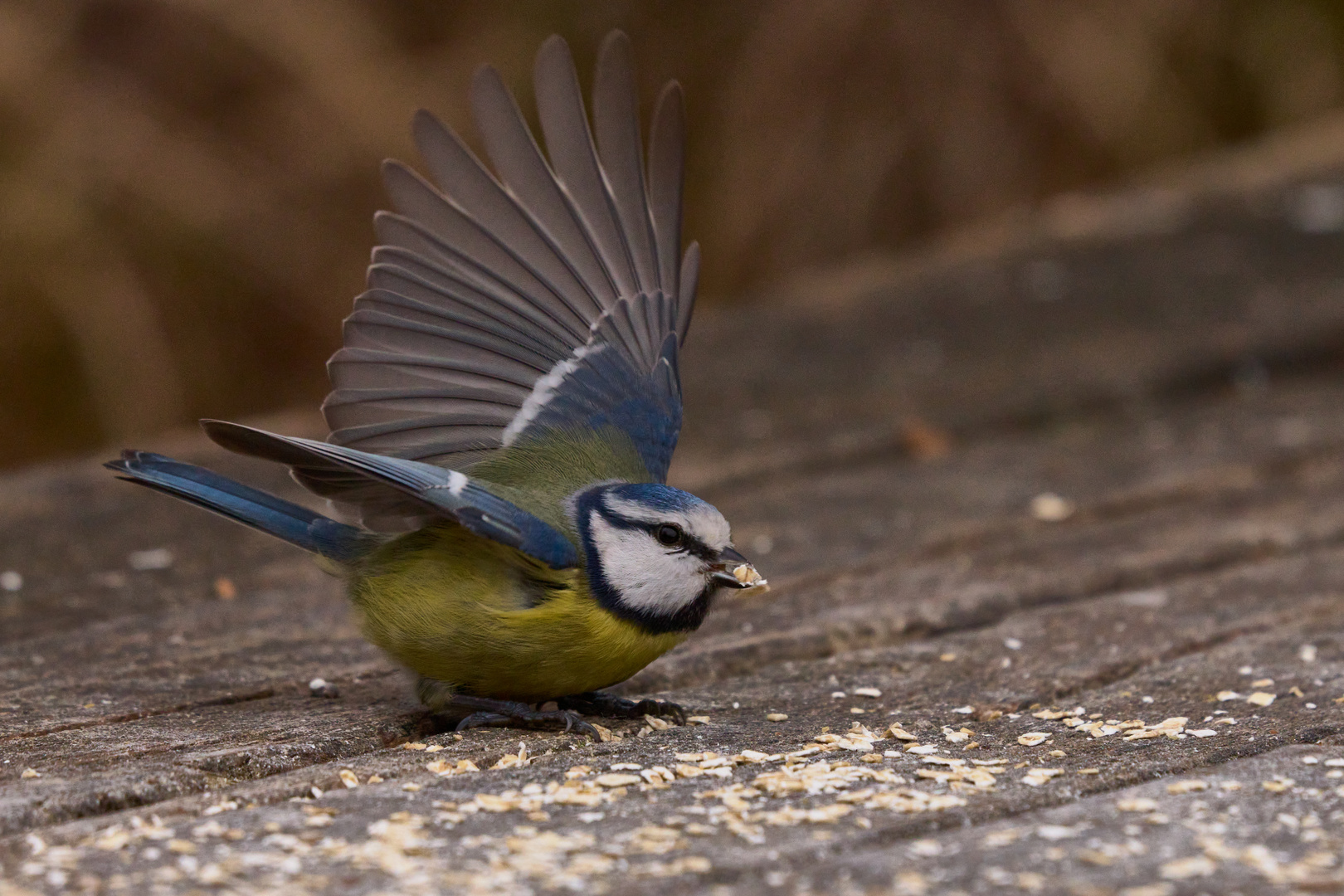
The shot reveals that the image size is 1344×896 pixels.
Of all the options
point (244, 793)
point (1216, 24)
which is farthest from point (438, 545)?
point (1216, 24)

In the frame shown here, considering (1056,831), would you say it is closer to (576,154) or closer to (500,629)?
(500,629)

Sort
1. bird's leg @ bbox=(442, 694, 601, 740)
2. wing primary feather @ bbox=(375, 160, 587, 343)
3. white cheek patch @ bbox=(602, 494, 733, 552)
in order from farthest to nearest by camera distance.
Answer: wing primary feather @ bbox=(375, 160, 587, 343) < white cheek patch @ bbox=(602, 494, 733, 552) < bird's leg @ bbox=(442, 694, 601, 740)

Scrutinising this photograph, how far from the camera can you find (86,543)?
324cm

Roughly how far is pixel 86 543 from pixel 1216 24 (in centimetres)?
578

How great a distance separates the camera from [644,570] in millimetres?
2541

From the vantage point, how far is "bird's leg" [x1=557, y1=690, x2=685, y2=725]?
250 cm

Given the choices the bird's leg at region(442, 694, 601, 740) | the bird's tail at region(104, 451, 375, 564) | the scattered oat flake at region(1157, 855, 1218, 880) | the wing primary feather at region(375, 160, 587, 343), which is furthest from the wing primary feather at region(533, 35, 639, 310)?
the scattered oat flake at region(1157, 855, 1218, 880)

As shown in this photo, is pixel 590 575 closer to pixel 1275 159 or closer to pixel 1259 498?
pixel 1259 498

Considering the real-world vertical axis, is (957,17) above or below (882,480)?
above

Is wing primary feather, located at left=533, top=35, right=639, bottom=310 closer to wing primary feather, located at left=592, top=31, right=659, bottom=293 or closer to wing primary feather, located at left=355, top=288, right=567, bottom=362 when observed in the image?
wing primary feather, located at left=592, top=31, right=659, bottom=293

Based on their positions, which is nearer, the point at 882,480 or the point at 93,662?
the point at 93,662

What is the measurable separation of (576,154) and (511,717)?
105 centimetres

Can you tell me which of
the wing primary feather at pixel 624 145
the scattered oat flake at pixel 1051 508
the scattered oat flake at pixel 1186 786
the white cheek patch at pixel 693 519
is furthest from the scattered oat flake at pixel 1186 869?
the scattered oat flake at pixel 1051 508

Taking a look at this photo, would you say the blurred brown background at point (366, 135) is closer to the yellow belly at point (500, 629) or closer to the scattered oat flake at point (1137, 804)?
the yellow belly at point (500, 629)
